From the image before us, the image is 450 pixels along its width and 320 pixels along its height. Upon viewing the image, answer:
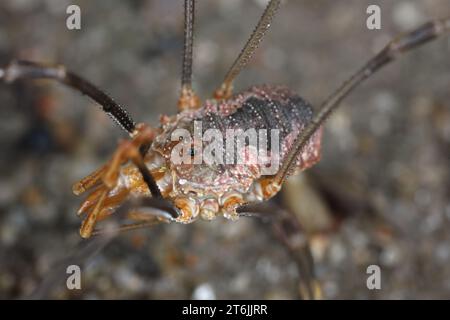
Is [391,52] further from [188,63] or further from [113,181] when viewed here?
[113,181]

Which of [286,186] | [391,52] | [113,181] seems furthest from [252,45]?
[286,186]

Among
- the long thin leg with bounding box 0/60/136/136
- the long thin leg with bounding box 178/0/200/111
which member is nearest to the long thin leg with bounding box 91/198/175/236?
the long thin leg with bounding box 0/60/136/136

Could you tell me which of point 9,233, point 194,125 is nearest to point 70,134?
point 9,233

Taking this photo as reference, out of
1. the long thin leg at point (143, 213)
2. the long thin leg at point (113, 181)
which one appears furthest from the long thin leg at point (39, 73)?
the long thin leg at point (143, 213)

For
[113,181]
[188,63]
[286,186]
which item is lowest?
[113,181]
